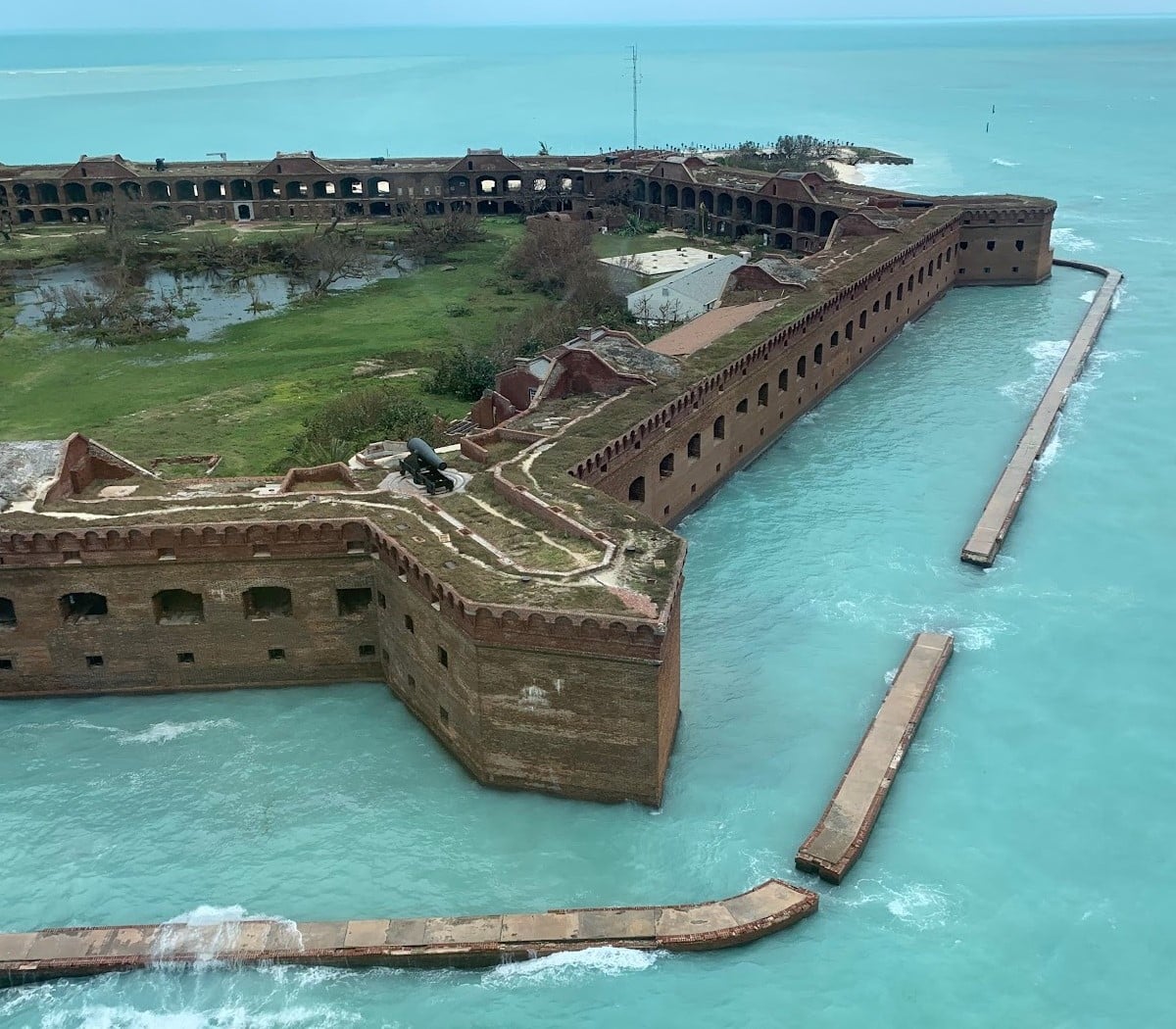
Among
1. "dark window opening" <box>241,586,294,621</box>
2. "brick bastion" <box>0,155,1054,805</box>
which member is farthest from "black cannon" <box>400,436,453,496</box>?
"dark window opening" <box>241,586,294,621</box>

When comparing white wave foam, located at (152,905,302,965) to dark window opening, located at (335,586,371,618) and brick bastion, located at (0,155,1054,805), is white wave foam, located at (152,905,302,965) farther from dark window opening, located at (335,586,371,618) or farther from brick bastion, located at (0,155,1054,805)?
dark window opening, located at (335,586,371,618)

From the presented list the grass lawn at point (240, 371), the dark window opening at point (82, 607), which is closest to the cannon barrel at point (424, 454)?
the dark window opening at point (82, 607)

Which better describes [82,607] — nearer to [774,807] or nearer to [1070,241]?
[774,807]

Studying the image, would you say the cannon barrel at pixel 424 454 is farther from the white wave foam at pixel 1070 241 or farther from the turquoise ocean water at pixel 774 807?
the white wave foam at pixel 1070 241

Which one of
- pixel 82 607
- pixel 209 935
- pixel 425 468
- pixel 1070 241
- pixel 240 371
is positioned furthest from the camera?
pixel 1070 241

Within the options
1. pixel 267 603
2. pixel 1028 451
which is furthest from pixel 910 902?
pixel 1028 451

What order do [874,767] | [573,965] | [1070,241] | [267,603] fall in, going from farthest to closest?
1. [1070,241]
2. [267,603]
3. [874,767]
4. [573,965]
